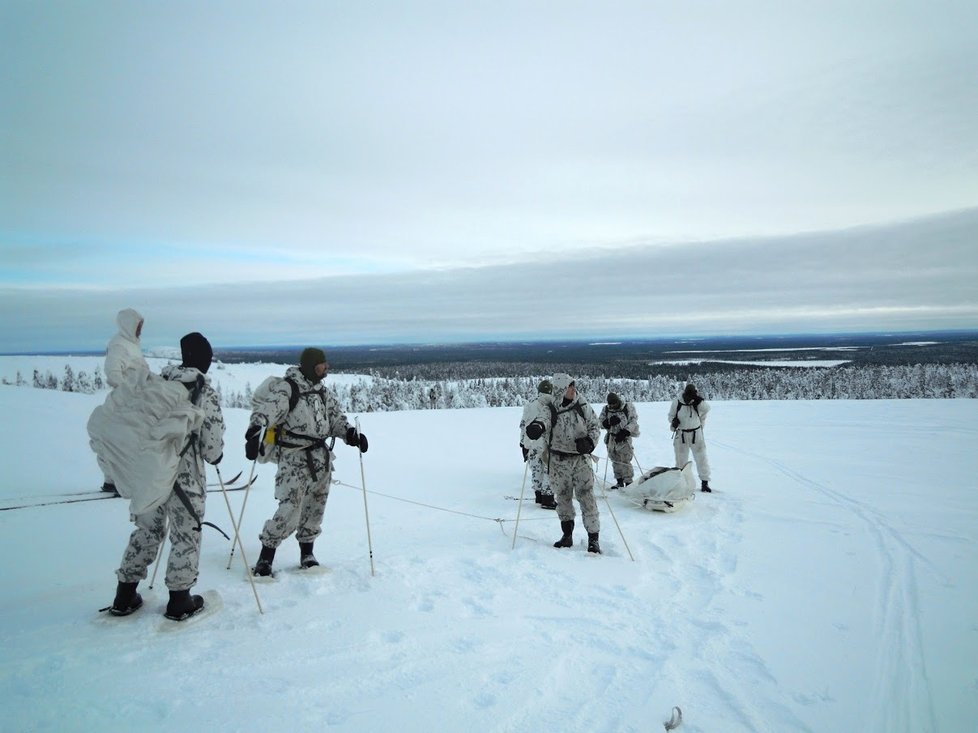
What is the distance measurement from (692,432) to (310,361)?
7.33m

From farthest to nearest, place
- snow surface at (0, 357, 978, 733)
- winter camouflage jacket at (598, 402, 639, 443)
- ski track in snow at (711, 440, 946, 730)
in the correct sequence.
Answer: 1. winter camouflage jacket at (598, 402, 639, 443)
2. ski track in snow at (711, 440, 946, 730)
3. snow surface at (0, 357, 978, 733)

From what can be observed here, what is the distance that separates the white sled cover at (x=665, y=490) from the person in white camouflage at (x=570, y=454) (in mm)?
2124

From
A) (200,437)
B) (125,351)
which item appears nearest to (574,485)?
(200,437)

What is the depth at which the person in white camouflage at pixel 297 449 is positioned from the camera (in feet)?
16.1

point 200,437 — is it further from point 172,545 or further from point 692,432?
point 692,432

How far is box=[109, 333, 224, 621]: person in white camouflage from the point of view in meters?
3.94

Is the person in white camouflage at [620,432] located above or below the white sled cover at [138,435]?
below

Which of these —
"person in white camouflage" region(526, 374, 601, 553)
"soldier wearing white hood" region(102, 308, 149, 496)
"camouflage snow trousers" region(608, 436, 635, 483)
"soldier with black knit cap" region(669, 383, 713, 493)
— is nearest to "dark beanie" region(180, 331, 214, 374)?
"soldier wearing white hood" region(102, 308, 149, 496)

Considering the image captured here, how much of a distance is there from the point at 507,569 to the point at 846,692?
10.1ft

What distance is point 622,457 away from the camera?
9.56m

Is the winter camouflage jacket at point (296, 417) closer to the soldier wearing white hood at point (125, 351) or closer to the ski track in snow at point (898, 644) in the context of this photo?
the soldier wearing white hood at point (125, 351)

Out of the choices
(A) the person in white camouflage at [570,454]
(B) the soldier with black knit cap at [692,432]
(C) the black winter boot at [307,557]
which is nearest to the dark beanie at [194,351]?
(C) the black winter boot at [307,557]

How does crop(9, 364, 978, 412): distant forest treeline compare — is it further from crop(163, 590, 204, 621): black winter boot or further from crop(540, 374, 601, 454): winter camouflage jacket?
crop(163, 590, 204, 621): black winter boot

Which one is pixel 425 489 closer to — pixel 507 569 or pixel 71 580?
pixel 507 569
